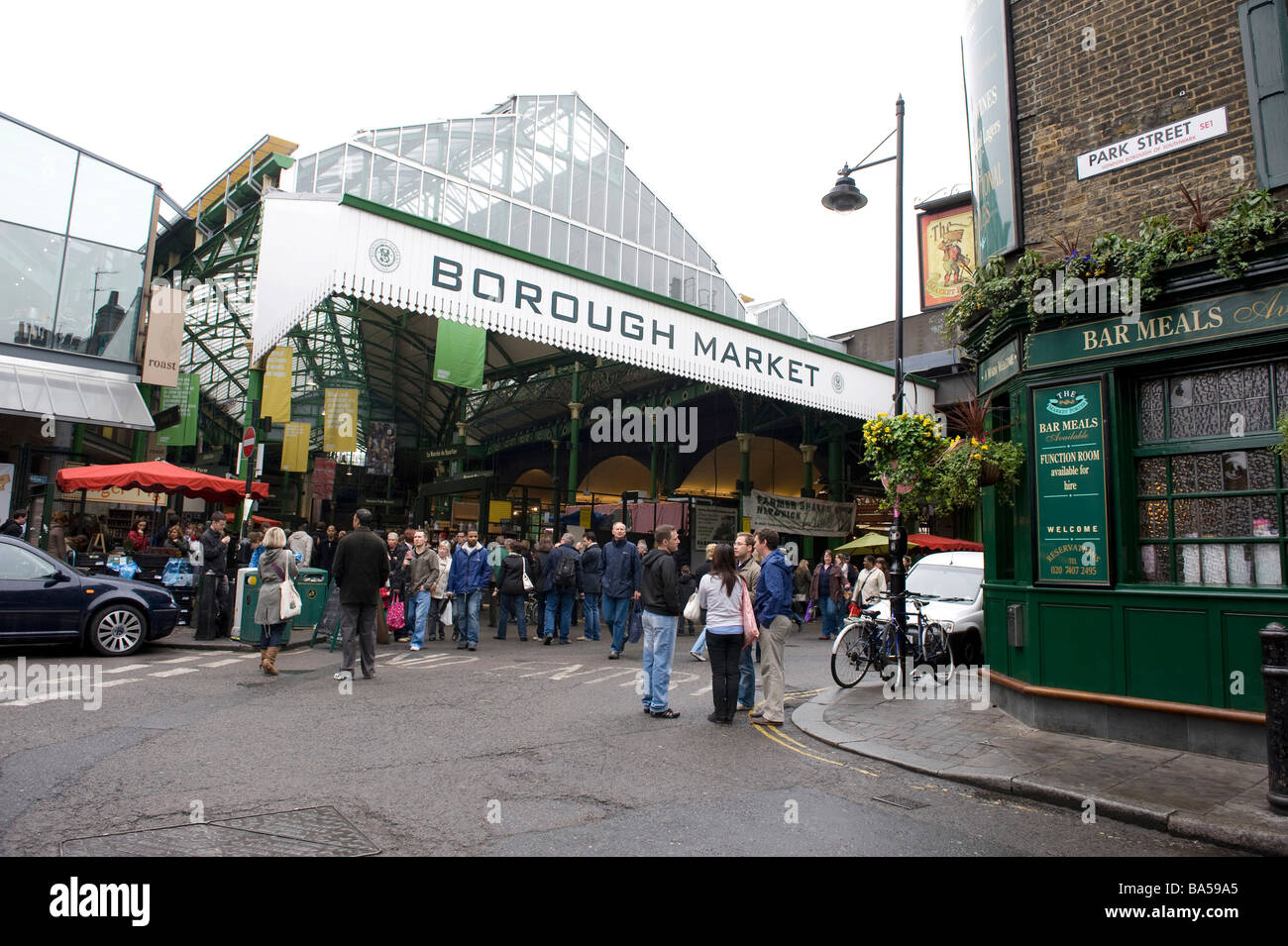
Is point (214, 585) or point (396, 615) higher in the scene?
point (214, 585)

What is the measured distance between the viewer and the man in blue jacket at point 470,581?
1252 centimetres

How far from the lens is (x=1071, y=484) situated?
7.21 meters

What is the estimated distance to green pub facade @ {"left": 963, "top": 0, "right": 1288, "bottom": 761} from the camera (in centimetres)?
634

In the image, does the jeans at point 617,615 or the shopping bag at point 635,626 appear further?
the shopping bag at point 635,626

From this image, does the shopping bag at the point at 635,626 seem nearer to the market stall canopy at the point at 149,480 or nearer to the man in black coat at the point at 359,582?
the man in black coat at the point at 359,582

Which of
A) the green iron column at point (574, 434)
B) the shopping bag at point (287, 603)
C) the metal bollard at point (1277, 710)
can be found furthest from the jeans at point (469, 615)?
the metal bollard at point (1277, 710)

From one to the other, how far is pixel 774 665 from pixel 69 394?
19534 millimetres

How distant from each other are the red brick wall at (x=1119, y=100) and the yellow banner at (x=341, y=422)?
700 inches

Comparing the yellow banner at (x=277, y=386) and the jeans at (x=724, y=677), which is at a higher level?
the yellow banner at (x=277, y=386)

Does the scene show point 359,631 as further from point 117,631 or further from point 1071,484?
point 1071,484

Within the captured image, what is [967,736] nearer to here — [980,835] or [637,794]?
[980,835]

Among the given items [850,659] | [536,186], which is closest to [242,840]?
[850,659]

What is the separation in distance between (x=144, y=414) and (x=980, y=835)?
22084 mm

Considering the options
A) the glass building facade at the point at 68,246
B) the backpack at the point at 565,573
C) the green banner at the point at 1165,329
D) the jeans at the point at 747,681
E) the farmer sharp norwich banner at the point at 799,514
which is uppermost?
the glass building facade at the point at 68,246
